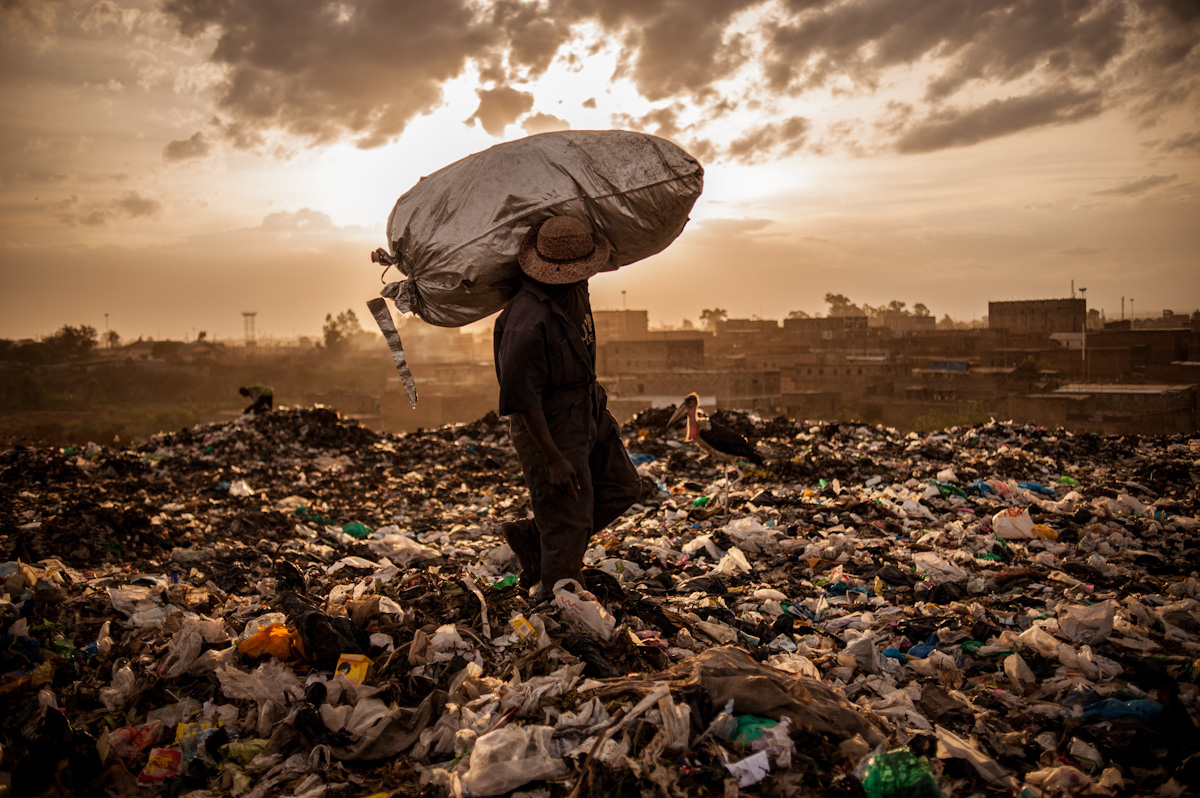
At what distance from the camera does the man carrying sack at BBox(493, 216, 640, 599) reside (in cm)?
297

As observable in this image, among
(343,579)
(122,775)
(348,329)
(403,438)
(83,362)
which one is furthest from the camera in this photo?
(348,329)

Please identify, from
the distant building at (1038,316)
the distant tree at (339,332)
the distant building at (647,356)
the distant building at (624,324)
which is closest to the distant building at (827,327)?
the distant building at (1038,316)

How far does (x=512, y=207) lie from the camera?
303 cm

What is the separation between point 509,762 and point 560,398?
5.01 feet

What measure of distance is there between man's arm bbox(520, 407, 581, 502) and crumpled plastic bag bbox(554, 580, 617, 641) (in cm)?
41

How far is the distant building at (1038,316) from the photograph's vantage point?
29.9 metres

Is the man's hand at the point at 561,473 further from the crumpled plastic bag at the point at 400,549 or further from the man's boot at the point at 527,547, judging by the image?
the crumpled plastic bag at the point at 400,549

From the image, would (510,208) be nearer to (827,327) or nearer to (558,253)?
(558,253)

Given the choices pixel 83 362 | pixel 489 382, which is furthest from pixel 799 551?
pixel 83 362

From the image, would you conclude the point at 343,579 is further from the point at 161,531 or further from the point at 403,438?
the point at 403,438

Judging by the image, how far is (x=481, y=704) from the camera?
246 cm

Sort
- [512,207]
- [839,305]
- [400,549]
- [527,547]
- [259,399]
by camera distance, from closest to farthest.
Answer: [512,207] < [527,547] < [400,549] < [259,399] < [839,305]

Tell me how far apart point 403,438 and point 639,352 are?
19733 mm

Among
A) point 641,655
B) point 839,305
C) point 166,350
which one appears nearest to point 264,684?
point 641,655
